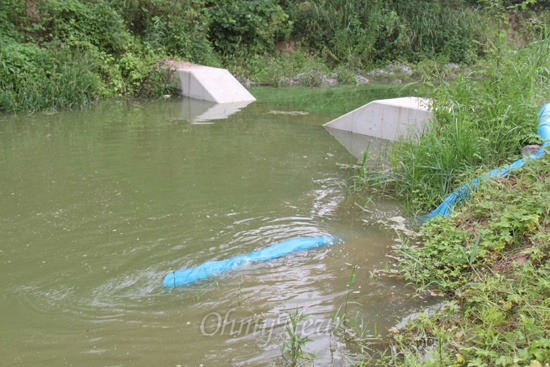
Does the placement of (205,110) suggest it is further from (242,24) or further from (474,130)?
(474,130)

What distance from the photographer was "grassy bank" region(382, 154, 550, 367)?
320 cm

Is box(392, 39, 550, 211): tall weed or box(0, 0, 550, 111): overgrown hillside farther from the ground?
box(0, 0, 550, 111): overgrown hillside

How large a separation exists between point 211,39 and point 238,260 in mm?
13261

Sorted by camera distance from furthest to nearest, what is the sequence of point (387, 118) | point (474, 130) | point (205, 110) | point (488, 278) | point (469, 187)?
point (205, 110)
point (387, 118)
point (474, 130)
point (469, 187)
point (488, 278)

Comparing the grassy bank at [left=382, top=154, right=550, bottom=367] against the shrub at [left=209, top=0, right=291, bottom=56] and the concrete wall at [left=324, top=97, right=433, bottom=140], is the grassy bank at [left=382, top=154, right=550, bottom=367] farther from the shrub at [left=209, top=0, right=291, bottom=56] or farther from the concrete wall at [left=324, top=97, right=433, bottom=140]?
the shrub at [left=209, top=0, right=291, bottom=56]

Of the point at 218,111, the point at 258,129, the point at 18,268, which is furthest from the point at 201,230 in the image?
the point at 218,111

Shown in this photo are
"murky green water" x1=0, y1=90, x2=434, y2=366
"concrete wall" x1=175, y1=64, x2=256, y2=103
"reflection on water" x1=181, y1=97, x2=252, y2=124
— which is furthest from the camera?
"concrete wall" x1=175, y1=64, x2=256, y2=103

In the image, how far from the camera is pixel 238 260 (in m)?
4.69

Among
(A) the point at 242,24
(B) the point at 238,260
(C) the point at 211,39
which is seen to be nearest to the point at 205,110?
(C) the point at 211,39

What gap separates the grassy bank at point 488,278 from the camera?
320 cm

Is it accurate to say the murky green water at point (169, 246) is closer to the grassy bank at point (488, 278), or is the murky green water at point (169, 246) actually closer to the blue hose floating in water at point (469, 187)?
the grassy bank at point (488, 278)

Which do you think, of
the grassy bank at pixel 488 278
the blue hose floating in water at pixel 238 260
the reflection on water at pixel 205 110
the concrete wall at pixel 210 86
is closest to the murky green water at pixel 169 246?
the blue hose floating in water at pixel 238 260

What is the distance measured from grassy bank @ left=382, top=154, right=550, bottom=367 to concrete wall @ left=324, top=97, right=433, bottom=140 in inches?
116

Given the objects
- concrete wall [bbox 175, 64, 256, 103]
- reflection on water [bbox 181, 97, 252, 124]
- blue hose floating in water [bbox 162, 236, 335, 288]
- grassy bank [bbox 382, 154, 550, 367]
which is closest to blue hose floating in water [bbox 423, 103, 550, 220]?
grassy bank [bbox 382, 154, 550, 367]
